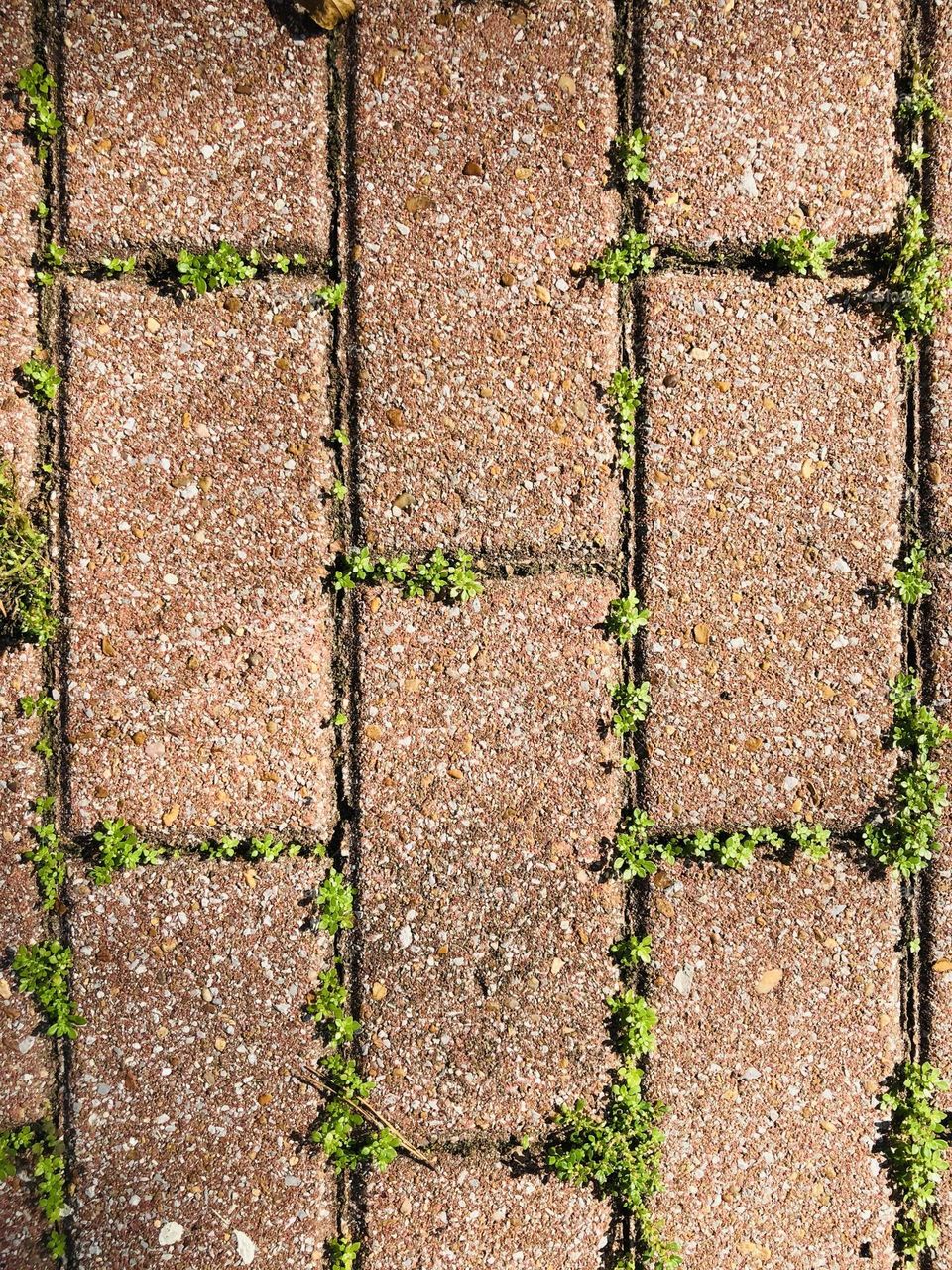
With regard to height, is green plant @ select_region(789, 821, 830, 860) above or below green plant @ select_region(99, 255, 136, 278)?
below

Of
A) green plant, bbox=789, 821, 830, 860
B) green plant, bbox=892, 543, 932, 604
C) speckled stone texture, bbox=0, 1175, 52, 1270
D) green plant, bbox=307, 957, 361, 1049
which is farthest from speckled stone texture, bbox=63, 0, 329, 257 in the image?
speckled stone texture, bbox=0, 1175, 52, 1270

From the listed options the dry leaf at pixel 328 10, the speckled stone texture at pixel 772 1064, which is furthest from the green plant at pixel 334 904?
the dry leaf at pixel 328 10

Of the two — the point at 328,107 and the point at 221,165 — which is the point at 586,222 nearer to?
the point at 328,107

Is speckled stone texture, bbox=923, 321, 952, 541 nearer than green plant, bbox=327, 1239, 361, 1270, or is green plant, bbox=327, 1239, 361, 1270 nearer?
green plant, bbox=327, 1239, 361, 1270

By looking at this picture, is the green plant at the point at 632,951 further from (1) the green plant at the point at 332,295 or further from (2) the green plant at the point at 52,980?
(1) the green plant at the point at 332,295

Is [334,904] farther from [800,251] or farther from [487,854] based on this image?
[800,251]

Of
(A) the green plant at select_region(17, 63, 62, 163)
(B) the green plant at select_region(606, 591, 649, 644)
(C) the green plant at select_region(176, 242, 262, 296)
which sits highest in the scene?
(A) the green plant at select_region(17, 63, 62, 163)

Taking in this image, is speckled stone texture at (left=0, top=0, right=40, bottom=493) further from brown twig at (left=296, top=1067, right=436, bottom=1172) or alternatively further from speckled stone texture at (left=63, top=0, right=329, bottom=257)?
brown twig at (left=296, top=1067, right=436, bottom=1172)
